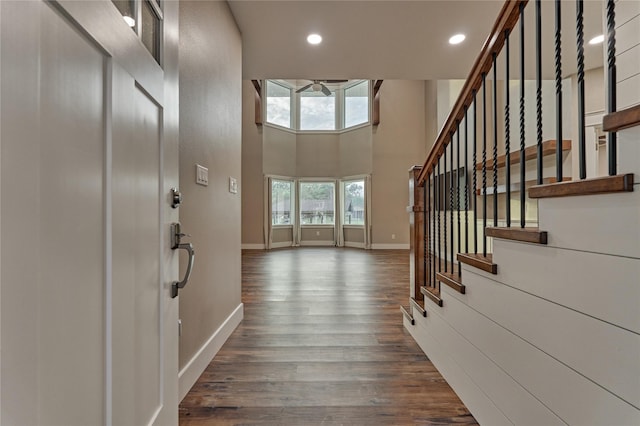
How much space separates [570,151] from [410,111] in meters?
4.53

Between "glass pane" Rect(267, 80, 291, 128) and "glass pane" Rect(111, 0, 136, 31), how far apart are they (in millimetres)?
7775

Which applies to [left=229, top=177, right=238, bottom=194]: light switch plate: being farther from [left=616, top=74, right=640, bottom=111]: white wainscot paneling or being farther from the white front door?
[left=616, top=74, right=640, bottom=111]: white wainscot paneling

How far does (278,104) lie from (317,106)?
3.84 feet

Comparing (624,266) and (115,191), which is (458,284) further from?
(115,191)

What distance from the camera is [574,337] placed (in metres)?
0.89

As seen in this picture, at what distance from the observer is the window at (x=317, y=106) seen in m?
8.50

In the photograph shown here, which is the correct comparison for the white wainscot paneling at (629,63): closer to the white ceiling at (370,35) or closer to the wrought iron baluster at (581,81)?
the wrought iron baluster at (581,81)

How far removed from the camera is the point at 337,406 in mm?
1493

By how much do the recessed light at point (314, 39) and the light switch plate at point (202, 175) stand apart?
6.15 feet

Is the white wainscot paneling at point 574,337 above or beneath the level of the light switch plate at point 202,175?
beneath

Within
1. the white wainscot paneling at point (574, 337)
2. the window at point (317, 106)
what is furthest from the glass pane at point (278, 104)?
the white wainscot paneling at point (574, 337)

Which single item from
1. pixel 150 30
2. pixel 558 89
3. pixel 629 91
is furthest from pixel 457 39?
pixel 150 30

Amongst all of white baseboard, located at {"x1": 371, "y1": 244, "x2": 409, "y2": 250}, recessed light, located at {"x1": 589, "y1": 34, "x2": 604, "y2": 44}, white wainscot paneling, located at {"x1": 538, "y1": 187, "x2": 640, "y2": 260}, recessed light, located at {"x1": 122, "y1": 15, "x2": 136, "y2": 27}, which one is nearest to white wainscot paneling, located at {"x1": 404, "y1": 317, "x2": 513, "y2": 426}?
white wainscot paneling, located at {"x1": 538, "y1": 187, "x2": 640, "y2": 260}

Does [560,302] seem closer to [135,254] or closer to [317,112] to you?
[135,254]
